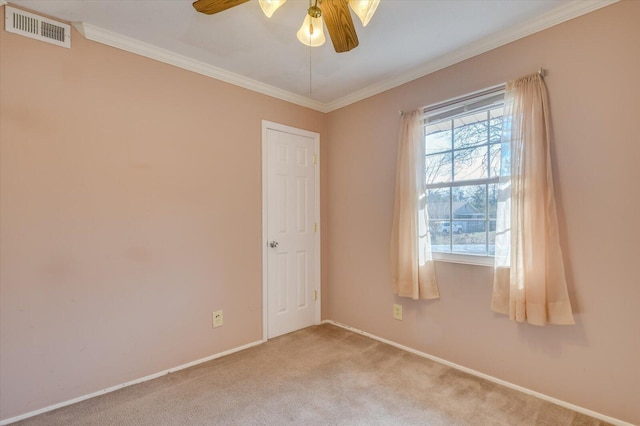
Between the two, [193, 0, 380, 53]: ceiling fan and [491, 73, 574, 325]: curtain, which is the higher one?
[193, 0, 380, 53]: ceiling fan

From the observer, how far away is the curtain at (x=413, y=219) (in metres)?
2.56

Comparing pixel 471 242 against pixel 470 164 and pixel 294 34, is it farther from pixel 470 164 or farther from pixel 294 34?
pixel 294 34

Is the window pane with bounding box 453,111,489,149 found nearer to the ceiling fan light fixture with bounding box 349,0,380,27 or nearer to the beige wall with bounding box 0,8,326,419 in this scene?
the ceiling fan light fixture with bounding box 349,0,380,27

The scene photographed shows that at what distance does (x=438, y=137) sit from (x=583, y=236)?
122 cm

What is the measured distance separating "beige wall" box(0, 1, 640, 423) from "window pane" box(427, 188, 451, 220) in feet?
1.34

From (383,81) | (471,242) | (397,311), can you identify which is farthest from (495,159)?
(397,311)

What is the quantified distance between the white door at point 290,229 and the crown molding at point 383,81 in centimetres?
46

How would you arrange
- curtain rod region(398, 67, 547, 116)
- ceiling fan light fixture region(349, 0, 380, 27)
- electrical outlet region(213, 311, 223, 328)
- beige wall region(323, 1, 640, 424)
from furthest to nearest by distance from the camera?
electrical outlet region(213, 311, 223, 328) < curtain rod region(398, 67, 547, 116) < beige wall region(323, 1, 640, 424) < ceiling fan light fixture region(349, 0, 380, 27)

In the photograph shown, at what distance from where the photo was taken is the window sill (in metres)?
2.28

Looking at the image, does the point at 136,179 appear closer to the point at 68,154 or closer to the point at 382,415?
the point at 68,154

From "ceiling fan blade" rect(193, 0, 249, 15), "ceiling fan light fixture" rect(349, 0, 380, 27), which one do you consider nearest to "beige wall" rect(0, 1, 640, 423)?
"ceiling fan blade" rect(193, 0, 249, 15)

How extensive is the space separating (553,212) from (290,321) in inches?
96.1

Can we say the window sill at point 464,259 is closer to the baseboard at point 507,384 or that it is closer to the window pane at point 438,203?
the window pane at point 438,203

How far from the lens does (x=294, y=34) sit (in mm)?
2168
